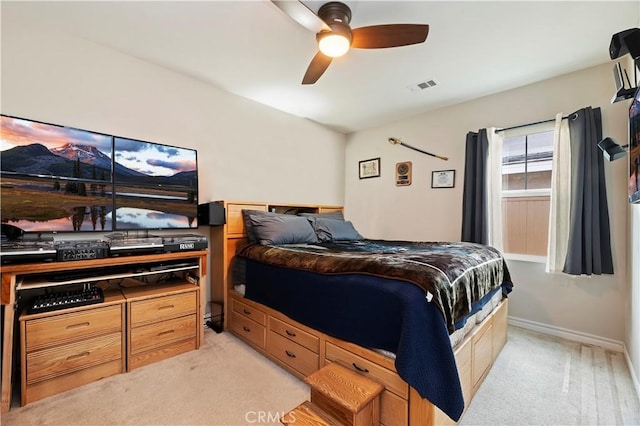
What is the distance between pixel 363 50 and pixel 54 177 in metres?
2.59

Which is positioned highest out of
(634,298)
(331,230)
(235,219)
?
(235,219)

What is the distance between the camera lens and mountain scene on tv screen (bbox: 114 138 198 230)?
233 cm

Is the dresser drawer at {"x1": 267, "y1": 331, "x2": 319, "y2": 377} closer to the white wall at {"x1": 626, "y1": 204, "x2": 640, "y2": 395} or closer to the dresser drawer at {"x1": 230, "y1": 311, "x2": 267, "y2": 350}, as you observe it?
the dresser drawer at {"x1": 230, "y1": 311, "x2": 267, "y2": 350}

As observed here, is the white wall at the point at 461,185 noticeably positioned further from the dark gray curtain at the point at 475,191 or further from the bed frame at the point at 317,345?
the bed frame at the point at 317,345

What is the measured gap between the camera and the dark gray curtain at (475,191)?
9.97ft

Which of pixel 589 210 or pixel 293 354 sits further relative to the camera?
pixel 589 210

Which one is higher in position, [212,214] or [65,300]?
[212,214]

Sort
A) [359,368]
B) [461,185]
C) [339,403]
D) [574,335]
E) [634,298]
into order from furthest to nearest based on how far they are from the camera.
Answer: [461,185] → [574,335] → [634,298] → [359,368] → [339,403]

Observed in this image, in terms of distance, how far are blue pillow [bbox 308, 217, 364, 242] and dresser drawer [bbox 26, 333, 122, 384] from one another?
6.49ft

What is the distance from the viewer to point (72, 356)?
177 centimetres

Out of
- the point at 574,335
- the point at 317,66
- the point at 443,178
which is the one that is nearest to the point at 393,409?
the point at 317,66

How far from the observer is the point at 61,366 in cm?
173

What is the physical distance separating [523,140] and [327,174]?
8.24ft

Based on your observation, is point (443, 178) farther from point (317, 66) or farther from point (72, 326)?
point (72, 326)
